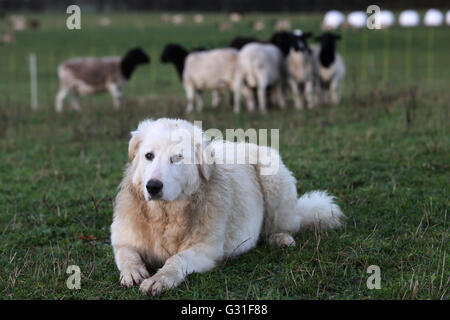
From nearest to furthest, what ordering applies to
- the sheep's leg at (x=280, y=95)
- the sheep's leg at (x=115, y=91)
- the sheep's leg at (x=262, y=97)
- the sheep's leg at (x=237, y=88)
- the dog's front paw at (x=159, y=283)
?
the dog's front paw at (x=159, y=283) < the sheep's leg at (x=262, y=97) < the sheep's leg at (x=237, y=88) < the sheep's leg at (x=280, y=95) < the sheep's leg at (x=115, y=91)

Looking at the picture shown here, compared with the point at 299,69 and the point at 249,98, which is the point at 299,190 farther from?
the point at 299,69

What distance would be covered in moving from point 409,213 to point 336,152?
2.57 m

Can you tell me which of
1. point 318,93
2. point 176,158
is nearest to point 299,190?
point 176,158

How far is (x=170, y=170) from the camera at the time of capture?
3.97m

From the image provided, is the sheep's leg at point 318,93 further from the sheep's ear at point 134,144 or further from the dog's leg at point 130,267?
the dog's leg at point 130,267

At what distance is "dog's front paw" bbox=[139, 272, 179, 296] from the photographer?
3750mm

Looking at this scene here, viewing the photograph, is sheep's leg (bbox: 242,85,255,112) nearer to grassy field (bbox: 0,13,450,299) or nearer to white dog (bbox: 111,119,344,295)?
grassy field (bbox: 0,13,450,299)

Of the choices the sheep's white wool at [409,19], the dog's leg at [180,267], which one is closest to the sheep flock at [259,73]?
the dog's leg at [180,267]

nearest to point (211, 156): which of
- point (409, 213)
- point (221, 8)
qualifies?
point (409, 213)

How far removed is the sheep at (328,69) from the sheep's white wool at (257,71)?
45.9 inches

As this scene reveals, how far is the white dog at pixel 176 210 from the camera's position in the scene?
13.0 ft

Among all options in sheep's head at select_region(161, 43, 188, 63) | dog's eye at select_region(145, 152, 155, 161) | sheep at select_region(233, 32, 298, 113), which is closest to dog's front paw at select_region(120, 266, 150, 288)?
dog's eye at select_region(145, 152, 155, 161)

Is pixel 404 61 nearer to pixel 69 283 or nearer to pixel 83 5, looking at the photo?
pixel 69 283

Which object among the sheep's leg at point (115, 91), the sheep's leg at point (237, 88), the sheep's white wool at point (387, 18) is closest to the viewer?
the sheep's leg at point (237, 88)
